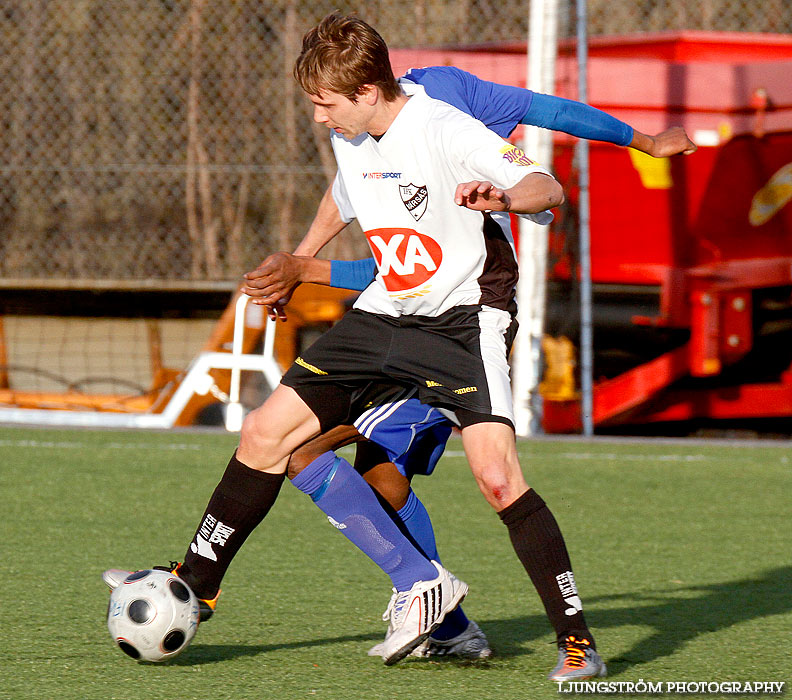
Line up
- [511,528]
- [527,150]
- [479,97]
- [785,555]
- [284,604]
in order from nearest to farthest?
[511,528] < [479,97] < [284,604] < [785,555] < [527,150]

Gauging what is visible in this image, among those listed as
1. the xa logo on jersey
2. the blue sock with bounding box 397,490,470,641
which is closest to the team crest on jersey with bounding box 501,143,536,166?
the xa logo on jersey

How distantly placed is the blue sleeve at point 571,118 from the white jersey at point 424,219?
0.27 metres

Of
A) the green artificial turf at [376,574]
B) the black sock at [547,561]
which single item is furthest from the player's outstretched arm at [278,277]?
the green artificial turf at [376,574]

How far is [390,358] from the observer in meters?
3.10

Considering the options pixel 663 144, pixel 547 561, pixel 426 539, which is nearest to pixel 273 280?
pixel 426 539

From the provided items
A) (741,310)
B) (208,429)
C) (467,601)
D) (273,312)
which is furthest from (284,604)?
(741,310)

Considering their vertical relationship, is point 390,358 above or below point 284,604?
above

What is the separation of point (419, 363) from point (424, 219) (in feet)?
1.15

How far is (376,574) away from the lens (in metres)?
4.18

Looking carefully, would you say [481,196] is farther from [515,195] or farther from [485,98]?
[485,98]

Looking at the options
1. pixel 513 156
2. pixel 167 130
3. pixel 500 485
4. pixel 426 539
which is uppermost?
pixel 167 130

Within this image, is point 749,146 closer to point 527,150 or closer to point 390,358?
point 527,150

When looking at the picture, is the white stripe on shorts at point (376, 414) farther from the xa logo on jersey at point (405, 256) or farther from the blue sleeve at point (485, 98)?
the blue sleeve at point (485, 98)

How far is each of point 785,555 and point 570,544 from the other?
77 centimetres
